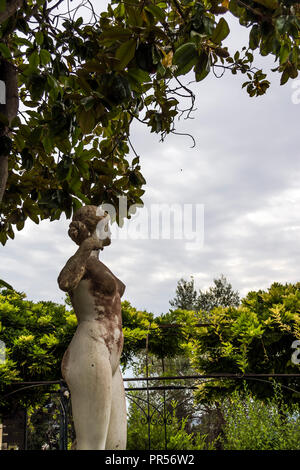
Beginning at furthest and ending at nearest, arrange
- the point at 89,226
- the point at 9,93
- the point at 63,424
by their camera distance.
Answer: the point at 63,424 < the point at 9,93 < the point at 89,226

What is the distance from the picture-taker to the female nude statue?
2229 mm

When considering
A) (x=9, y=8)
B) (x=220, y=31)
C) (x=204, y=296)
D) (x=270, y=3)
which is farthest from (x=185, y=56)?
(x=204, y=296)

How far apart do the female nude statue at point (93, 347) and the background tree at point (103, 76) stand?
0.62 m

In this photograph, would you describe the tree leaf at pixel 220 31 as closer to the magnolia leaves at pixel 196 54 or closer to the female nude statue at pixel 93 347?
the magnolia leaves at pixel 196 54

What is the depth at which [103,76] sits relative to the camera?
7.43ft

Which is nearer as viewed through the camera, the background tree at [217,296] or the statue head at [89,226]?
the statue head at [89,226]

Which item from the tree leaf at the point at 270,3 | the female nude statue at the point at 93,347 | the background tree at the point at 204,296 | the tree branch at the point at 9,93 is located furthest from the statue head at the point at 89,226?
the background tree at the point at 204,296

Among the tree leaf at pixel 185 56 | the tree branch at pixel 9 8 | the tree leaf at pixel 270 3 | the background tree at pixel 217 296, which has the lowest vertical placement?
the tree leaf at pixel 185 56

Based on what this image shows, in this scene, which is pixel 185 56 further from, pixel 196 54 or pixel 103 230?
pixel 103 230

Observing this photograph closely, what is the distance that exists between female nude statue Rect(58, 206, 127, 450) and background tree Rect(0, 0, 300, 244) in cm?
62

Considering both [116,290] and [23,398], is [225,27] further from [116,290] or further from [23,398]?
[23,398]

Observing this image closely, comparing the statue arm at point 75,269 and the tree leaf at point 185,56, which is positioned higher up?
the tree leaf at point 185,56

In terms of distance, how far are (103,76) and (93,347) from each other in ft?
4.67

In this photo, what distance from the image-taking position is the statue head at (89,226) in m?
2.69
